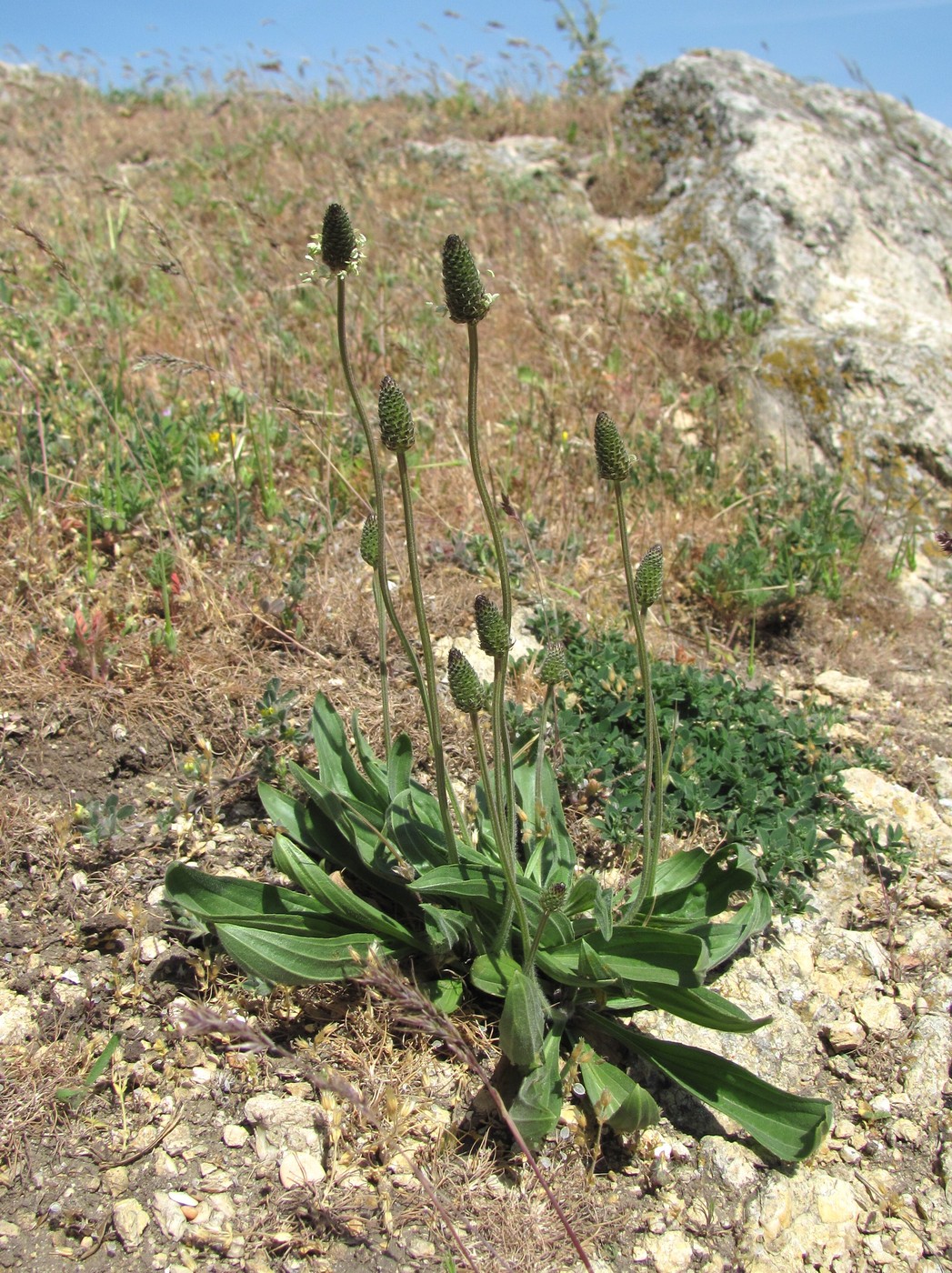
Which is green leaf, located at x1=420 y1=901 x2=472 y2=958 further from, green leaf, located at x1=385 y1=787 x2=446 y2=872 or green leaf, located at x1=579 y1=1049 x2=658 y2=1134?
green leaf, located at x1=579 y1=1049 x2=658 y2=1134

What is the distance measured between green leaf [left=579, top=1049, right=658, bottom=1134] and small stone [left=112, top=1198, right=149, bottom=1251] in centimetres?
105

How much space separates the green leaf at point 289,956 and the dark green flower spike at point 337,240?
1520 millimetres

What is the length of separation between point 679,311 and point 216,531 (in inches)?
145

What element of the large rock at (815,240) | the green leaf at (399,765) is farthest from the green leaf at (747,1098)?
the large rock at (815,240)

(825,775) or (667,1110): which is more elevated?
(825,775)

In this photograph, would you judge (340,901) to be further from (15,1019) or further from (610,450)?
(610,450)

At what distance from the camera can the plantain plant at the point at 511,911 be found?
220 centimetres

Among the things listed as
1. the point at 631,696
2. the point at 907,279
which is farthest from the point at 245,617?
the point at 907,279

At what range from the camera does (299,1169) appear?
2.20 meters

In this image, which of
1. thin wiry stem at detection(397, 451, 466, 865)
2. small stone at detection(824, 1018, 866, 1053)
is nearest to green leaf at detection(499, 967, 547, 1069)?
thin wiry stem at detection(397, 451, 466, 865)

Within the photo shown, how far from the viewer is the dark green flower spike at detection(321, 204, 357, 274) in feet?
5.70

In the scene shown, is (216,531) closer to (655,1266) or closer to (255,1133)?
(255,1133)

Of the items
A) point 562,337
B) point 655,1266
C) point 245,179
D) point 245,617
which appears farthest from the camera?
point 245,179

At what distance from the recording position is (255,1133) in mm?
2295
